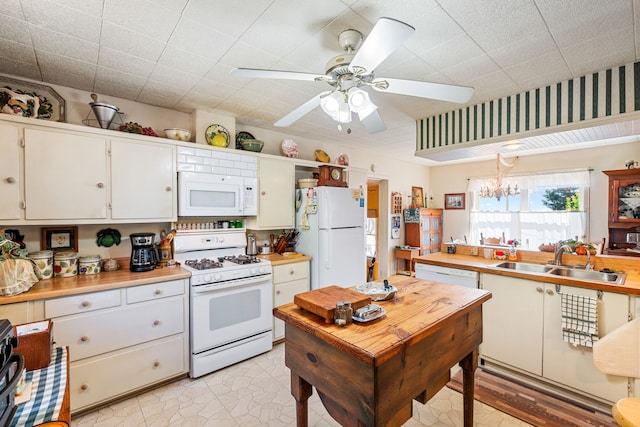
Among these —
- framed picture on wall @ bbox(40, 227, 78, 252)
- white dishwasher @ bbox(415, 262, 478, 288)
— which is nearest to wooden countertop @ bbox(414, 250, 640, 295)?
white dishwasher @ bbox(415, 262, 478, 288)

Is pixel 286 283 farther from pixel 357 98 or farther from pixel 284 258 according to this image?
pixel 357 98

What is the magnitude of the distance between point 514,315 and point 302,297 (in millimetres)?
2127

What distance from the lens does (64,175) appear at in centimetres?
216

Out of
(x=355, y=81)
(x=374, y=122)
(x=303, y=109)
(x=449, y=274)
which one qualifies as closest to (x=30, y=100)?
(x=303, y=109)

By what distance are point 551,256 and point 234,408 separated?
3.22m

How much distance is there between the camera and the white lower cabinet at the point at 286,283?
3027 millimetres

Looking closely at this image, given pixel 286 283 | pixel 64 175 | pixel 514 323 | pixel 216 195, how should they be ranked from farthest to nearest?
pixel 286 283
pixel 216 195
pixel 514 323
pixel 64 175

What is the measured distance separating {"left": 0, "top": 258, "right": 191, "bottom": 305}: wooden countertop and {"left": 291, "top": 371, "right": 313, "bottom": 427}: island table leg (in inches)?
57.7

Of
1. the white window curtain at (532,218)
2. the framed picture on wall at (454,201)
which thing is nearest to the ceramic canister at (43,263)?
the white window curtain at (532,218)

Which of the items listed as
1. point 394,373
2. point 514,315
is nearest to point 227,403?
point 394,373

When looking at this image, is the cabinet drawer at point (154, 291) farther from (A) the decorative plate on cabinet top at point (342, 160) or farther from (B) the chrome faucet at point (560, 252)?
(B) the chrome faucet at point (560, 252)

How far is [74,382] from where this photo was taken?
6.42 feet

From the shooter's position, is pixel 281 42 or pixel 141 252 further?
pixel 141 252

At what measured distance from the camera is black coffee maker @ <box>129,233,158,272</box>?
243 centimetres
